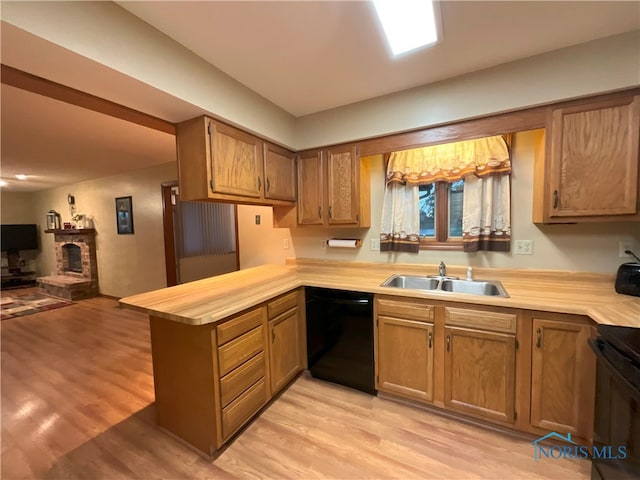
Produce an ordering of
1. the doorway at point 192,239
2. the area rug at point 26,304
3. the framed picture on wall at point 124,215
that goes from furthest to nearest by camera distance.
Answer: the framed picture on wall at point 124,215
the area rug at point 26,304
the doorway at point 192,239

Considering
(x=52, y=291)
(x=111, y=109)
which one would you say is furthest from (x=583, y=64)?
(x=52, y=291)

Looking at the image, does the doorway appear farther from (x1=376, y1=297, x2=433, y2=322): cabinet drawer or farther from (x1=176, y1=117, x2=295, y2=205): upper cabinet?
(x1=376, y1=297, x2=433, y2=322): cabinet drawer

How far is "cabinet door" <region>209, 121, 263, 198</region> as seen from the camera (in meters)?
1.85

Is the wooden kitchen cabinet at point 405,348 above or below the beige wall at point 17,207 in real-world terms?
below

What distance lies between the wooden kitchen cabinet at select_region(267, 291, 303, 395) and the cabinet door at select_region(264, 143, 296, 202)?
3.15 feet

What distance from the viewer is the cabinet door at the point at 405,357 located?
1893 millimetres

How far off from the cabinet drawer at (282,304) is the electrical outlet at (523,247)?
1.87 meters

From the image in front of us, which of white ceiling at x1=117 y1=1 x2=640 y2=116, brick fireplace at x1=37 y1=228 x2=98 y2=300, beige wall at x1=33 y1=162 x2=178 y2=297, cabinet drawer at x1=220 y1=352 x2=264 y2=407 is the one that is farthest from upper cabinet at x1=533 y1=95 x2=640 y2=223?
brick fireplace at x1=37 y1=228 x2=98 y2=300

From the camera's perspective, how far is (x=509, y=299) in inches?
64.5

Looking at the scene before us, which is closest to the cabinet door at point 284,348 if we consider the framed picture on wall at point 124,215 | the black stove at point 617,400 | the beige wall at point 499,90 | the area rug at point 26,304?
the beige wall at point 499,90

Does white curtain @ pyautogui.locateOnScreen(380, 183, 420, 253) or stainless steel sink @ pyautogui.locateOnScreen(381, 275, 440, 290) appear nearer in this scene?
stainless steel sink @ pyautogui.locateOnScreen(381, 275, 440, 290)

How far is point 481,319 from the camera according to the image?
5.59 ft

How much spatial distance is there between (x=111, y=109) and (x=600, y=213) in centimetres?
314

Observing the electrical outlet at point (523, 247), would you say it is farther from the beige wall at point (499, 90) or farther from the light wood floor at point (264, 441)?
the light wood floor at point (264, 441)
